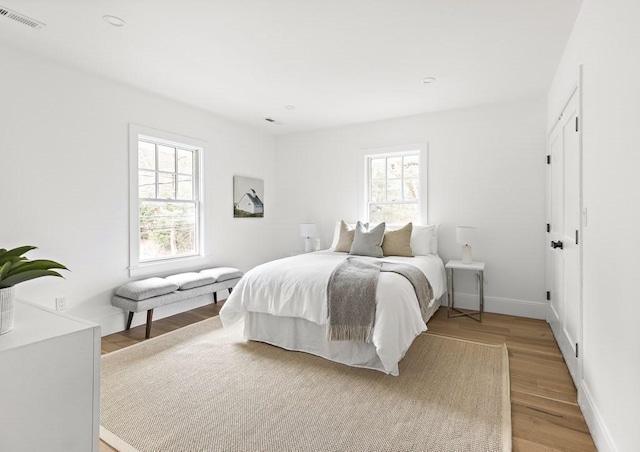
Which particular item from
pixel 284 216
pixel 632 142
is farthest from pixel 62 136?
pixel 632 142

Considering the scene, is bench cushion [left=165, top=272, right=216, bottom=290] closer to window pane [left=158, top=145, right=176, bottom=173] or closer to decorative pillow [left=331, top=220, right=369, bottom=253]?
window pane [left=158, top=145, right=176, bottom=173]

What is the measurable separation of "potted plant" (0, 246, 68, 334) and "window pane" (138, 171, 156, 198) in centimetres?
295

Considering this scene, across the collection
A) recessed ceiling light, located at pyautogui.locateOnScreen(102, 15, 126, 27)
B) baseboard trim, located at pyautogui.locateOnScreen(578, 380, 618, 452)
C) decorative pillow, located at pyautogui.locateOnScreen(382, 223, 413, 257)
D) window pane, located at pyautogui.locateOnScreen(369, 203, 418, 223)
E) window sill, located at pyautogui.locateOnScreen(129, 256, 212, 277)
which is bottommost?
baseboard trim, located at pyautogui.locateOnScreen(578, 380, 618, 452)

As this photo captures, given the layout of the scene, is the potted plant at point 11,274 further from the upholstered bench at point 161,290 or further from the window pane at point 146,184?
the window pane at point 146,184

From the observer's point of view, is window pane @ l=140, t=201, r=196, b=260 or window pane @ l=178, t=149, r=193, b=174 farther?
window pane @ l=178, t=149, r=193, b=174

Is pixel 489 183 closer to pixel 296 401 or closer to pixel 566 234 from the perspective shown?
pixel 566 234

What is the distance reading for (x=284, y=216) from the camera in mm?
5824

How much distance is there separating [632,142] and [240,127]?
4629mm

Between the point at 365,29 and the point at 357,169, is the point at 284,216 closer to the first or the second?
the point at 357,169

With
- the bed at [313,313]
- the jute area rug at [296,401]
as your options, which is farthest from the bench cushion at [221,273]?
the jute area rug at [296,401]

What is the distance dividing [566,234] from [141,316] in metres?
4.28

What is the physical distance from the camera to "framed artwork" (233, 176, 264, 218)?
199 inches

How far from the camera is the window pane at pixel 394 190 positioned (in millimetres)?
4879

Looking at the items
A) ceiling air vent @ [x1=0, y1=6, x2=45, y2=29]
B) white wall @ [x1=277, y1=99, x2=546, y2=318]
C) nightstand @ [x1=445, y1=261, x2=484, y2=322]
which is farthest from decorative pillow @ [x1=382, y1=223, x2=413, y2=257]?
ceiling air vent @ [x1=0, y1=6, x2=45, y2=29]
